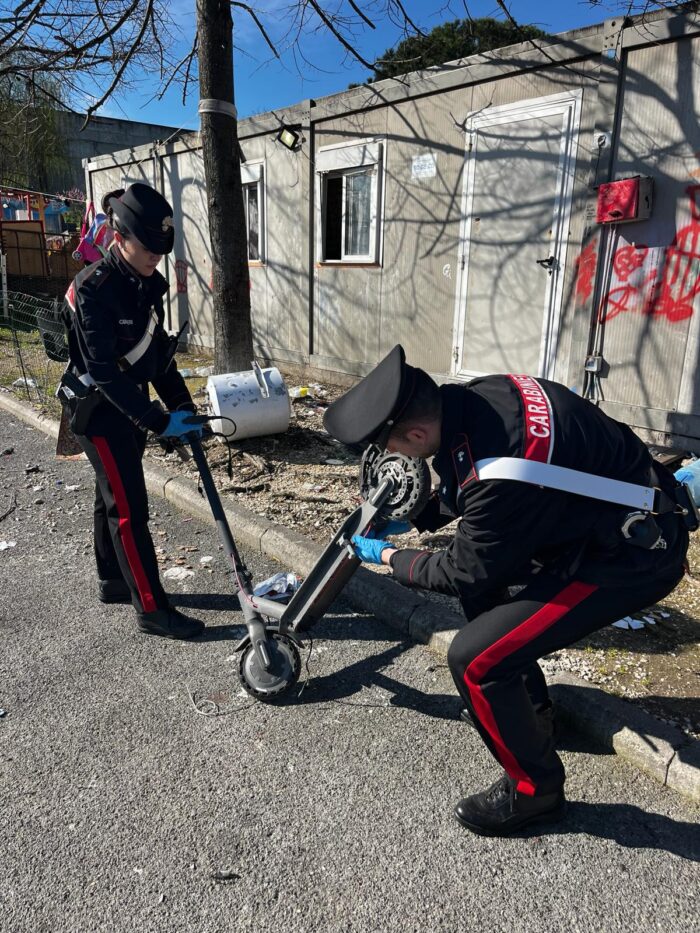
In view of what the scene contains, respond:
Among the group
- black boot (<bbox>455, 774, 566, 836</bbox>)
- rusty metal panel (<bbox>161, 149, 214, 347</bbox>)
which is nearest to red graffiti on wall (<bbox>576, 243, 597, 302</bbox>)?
black boot (<bbox>455, 774, 566, 836</bbox>)

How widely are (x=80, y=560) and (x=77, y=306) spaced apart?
6.22 ft

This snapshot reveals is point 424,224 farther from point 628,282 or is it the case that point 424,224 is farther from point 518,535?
point 518,535

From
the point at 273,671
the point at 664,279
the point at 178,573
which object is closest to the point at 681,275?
the point at 664,279

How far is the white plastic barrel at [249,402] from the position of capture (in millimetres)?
5766

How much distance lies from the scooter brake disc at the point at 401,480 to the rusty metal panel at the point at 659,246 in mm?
4614

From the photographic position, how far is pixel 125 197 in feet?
10.7

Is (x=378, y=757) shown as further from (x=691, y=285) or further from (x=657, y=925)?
(x=691, y=285)

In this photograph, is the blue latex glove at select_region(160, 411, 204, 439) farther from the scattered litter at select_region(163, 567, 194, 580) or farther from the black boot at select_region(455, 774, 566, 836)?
the black boot at select_region(455, 774, 566, 836)

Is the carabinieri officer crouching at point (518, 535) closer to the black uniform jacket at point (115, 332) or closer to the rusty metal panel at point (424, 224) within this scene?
the black uniform jacket at point (115, 332)

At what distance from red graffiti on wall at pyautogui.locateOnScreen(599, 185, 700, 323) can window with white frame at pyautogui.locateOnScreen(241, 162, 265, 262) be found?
619cm

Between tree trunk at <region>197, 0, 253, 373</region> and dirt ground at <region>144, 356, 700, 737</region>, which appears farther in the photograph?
tree trunk at <region>197, 0, 253, 373</region>

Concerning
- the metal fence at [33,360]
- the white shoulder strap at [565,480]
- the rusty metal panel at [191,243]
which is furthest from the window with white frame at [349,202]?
the white shoulder strap at [565,480]

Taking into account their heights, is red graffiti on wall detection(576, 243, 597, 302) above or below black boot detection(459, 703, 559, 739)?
above

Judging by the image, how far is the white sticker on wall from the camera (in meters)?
7.87
